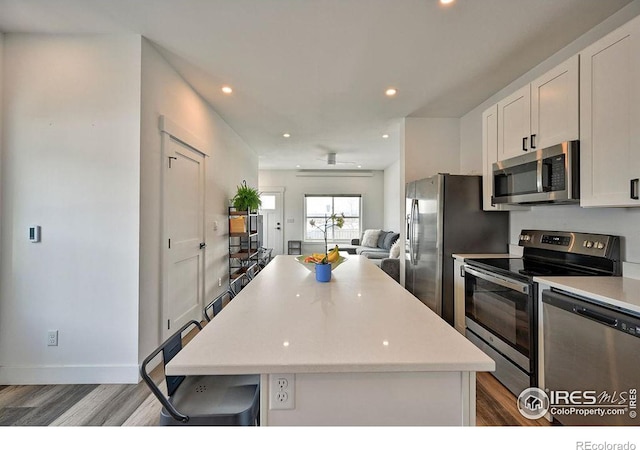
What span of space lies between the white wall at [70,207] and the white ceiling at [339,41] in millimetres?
238

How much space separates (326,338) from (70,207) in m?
2.29

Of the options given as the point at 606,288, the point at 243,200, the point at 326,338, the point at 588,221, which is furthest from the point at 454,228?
the point at 243,200

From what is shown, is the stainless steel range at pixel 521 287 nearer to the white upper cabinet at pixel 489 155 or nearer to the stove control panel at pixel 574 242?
the stove control panel at pixel 574 242

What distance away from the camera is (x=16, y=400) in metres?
2.00

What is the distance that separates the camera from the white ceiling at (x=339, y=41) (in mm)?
1894

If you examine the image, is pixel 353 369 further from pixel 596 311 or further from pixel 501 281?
pixel 501 281

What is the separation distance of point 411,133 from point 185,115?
2806 millimetres

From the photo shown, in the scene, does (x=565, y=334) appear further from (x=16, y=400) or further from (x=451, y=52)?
(x=16, y=400)

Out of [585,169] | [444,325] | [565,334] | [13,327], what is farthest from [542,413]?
[13,327]

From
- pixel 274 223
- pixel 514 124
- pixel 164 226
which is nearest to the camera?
pixel 514 124

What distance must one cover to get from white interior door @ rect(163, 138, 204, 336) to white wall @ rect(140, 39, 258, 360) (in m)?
0.15

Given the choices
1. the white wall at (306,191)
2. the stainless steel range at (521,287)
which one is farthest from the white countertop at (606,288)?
the white wall at (306,191)

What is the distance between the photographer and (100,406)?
1943 millimetres

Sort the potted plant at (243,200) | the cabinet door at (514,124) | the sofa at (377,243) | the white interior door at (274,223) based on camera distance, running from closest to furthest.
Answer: the cabinet door at (514,124) < the potted plant at (243,200) < the sofa at (377,243) < the white interior door at (274,223)
